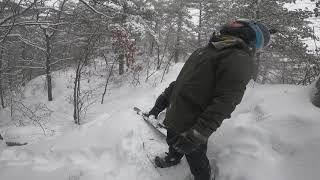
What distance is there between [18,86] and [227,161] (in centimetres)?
2007

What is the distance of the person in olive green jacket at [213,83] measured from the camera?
9.02ft

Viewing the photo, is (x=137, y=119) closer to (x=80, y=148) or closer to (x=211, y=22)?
(x=80, y=148)

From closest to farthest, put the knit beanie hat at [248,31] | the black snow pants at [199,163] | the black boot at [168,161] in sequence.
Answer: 1. the knit beanie hat at [248,31]
2. the black snow pants at [199,163]
3. the black boot at [168,161]

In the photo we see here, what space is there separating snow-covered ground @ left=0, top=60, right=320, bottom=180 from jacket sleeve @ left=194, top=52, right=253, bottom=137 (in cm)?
94

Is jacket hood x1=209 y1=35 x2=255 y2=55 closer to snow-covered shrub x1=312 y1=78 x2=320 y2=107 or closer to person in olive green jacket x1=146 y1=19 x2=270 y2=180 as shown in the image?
person in olive green jacket x1=146 y1=19 x2=270 y2=180

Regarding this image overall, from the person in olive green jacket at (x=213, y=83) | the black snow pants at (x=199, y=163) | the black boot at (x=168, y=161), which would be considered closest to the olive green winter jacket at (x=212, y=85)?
the person in olive green jacket at (x=213, y=83)

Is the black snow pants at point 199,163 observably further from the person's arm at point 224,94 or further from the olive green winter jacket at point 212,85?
the person's arm at point 224,94

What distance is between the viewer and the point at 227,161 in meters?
3.67

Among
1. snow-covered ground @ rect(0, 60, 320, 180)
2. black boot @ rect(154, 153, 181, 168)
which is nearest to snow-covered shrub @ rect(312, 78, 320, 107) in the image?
snow-covered ground @ rect(0, 60, 320, 180)

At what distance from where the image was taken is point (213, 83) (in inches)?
115

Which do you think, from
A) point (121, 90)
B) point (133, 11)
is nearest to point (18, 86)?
point (121, 90)

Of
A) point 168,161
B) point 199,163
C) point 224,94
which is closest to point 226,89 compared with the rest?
point 224,94

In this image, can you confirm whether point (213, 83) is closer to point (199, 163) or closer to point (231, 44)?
point (231, 44)

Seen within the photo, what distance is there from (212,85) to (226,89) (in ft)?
0.69
